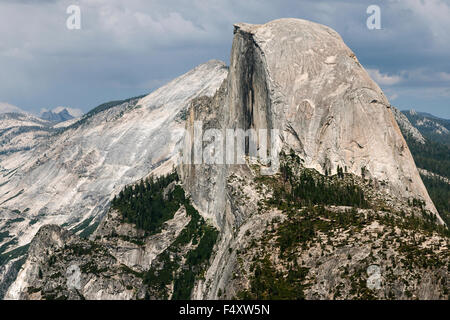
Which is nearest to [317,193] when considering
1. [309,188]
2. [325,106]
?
[309,188]

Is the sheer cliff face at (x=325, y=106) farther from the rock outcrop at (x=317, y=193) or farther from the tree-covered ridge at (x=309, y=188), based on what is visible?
the tree-covered ridge at (x=309, y=188)

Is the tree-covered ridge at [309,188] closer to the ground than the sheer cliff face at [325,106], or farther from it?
closer to the ground

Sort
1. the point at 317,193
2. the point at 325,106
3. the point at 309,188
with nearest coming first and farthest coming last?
the point at 317,193 → the point at 309,188 → the point at 325,106

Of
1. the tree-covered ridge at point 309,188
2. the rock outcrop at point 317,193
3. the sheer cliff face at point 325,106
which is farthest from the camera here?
the sheer cliff face at point 325,106

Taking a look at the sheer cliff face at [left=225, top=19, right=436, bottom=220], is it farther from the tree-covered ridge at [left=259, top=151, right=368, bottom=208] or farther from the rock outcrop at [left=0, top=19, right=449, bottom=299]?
the tree-covered ridge at [left=259, top=151, right=368, bottom=208]

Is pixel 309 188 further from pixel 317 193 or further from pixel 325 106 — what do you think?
pixel 325 106

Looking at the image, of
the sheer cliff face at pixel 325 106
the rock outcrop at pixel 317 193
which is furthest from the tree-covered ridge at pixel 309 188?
the sheer cliff face at pixel 325 106

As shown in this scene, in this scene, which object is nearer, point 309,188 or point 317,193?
point 317,193

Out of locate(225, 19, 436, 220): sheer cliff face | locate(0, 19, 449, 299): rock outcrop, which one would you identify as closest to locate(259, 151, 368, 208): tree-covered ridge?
locate(0, 19, 449, 299): rock outcrop

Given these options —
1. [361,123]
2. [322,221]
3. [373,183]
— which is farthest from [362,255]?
[361,123]
